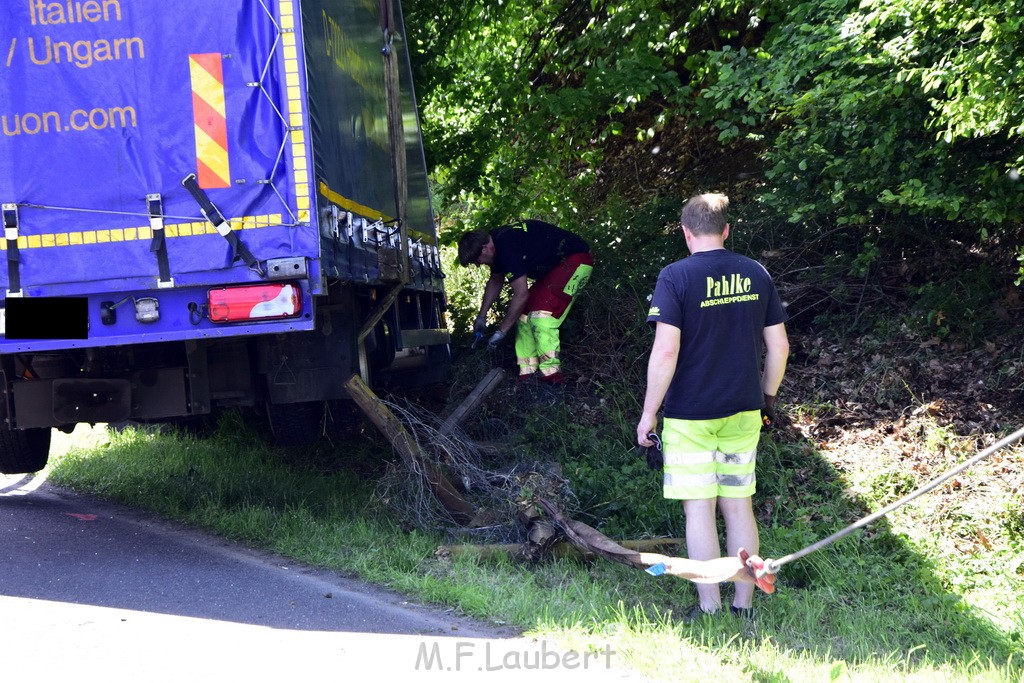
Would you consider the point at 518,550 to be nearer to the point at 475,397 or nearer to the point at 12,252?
the point at 475,397

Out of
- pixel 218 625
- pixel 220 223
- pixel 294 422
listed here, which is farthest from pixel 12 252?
pixel 294 422

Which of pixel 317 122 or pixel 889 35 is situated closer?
pixel 317 122

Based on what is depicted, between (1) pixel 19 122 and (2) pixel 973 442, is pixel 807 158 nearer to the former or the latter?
(2) pixel 973 442

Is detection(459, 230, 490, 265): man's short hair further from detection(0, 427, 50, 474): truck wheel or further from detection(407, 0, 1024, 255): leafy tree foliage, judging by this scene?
detection(0, 427, 50, 474): truck wheel

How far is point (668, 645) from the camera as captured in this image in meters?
3.95

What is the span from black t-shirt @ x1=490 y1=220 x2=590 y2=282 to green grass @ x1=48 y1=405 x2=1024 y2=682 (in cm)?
137

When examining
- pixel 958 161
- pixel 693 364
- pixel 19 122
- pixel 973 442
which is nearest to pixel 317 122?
pixel 19 122

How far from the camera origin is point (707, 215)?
4.50m

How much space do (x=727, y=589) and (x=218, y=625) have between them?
228 centimetres

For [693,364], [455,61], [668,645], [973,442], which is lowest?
[668,645]

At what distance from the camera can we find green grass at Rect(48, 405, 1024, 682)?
402 cm

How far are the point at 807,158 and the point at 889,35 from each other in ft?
3.36

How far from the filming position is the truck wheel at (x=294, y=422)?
682 cm

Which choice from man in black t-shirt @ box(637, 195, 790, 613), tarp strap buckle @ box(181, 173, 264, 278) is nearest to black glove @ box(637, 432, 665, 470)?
man in black t-shirt @ box(637, 195, 790, 613)
